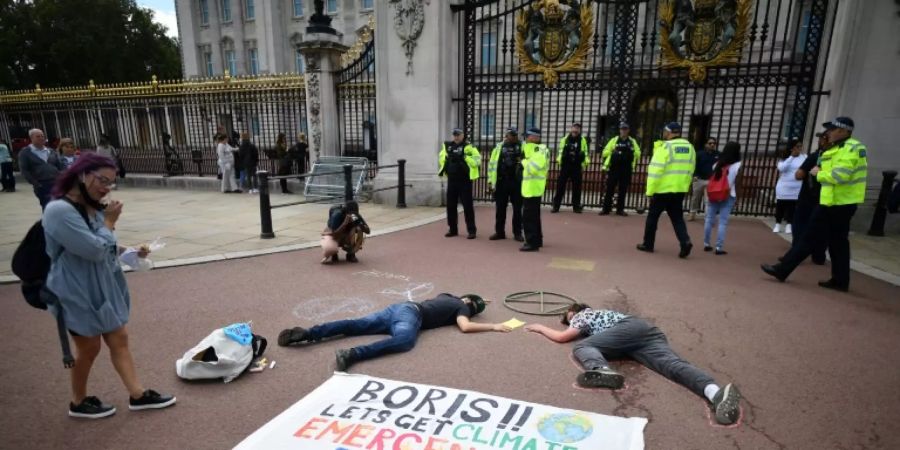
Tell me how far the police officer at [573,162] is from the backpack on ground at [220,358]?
8220 mm

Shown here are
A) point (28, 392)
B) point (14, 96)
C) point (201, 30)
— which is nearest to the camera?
point (28, 392)

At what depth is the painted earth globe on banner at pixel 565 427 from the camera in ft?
9.56

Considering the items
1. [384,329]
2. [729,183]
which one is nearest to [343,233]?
[384,329]

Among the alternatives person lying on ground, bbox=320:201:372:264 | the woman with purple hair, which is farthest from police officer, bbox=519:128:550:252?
the woman with purple hair

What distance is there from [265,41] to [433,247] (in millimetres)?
41289

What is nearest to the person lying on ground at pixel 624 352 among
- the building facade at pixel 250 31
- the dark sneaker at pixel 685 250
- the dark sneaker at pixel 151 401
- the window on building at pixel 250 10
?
the dark sneaker at pixel 151 401

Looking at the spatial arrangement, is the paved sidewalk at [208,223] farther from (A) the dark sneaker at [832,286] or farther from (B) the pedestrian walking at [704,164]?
(A) the dark sneaker at [832,286]

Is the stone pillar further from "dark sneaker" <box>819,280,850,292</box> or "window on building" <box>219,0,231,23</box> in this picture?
"window on building" <box>219,0,231,23</box>

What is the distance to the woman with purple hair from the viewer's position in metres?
2.67

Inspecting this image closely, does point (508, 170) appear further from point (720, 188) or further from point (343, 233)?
point (720, 188)

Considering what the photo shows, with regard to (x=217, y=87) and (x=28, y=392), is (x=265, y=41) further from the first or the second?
(x=28, y=392)

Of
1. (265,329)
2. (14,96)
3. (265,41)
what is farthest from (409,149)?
(265,41)

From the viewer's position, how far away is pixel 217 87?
14.2 meters

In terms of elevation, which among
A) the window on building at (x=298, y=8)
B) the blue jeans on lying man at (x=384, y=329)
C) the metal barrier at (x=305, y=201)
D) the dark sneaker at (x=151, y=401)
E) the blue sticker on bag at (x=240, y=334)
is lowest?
the dark sneaker at (x=151, y=401)
